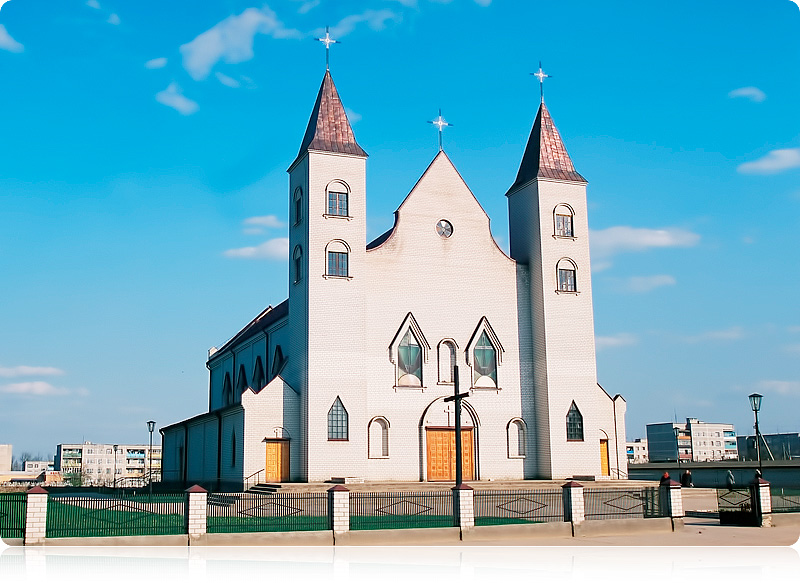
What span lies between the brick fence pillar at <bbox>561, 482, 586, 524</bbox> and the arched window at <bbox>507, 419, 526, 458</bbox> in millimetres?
12940

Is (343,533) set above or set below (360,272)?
below

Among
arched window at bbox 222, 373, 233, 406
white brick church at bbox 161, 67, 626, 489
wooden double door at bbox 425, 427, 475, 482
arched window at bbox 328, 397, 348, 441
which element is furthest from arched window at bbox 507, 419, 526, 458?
arched window at bbox 222, 373, 233, 406

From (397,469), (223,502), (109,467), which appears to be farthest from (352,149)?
(109,467)

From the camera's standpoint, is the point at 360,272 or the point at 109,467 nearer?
the point at 360,272

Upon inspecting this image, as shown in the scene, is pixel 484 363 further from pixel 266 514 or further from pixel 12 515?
pixel 12 515

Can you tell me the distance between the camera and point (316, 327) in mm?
34406

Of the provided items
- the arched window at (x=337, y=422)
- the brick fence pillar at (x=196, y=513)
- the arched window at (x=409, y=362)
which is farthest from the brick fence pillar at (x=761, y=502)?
the brick fence pillar at (x=196, y=513)

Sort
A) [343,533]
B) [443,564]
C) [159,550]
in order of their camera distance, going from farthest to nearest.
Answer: [343,533]
[159,550]
[443,564]

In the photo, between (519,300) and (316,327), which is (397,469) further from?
(519,300)

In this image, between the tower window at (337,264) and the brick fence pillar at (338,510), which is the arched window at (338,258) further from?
the brick fence pillar at (338,510)

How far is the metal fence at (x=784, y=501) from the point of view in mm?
26797

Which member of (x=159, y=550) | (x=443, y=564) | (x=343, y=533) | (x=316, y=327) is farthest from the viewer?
(x=316, y=327)

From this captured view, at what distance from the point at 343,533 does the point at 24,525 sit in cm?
738

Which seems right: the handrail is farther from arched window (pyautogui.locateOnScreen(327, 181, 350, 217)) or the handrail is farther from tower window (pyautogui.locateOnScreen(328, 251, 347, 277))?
arched window (pyautogui.locateOnScreen(327, 181, 350, 217))
